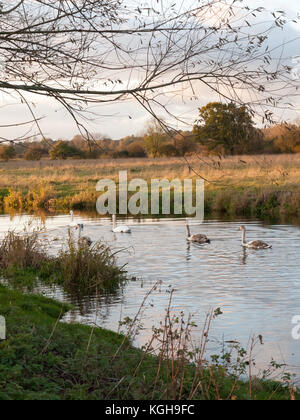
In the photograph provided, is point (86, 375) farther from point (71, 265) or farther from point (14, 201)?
point (14, 201)

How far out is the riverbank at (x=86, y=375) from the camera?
228 inches

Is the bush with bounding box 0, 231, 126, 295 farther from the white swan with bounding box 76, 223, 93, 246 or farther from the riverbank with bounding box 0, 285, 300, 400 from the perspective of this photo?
the riverbank with bounding box 0, 285, 300, 400

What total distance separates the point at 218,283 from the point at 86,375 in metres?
9.65

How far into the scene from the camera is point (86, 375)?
6.32 m

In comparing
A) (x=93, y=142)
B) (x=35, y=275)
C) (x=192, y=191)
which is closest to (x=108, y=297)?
(x=35, y=275)

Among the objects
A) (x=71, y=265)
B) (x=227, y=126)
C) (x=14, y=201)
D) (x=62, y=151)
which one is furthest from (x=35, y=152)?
(x=14, y=201)

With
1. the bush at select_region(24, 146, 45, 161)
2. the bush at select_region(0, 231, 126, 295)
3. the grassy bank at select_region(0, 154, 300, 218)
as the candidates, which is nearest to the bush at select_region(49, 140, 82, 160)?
the bush at select_region(24, 146, 45, 161)

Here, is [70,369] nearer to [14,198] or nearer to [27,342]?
[27,342]

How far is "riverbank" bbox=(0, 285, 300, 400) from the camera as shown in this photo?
19.0 feet

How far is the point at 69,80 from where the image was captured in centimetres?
754

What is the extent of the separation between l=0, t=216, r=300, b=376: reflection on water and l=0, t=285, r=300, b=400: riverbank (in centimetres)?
76

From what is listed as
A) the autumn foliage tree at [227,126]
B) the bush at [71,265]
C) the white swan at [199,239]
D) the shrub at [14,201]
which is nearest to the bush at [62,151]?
the autumn foliage tree at [227,126]
